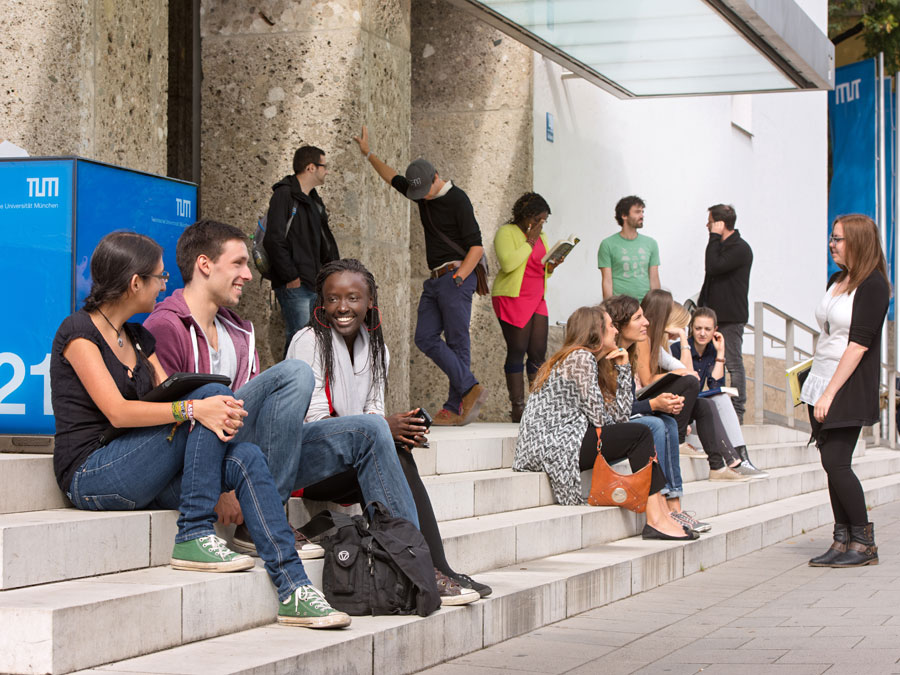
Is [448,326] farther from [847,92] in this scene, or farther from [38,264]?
[847,92]

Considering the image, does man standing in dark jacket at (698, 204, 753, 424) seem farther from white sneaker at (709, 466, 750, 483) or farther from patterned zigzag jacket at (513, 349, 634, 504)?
patterned zigzag jacket at (513, 349, 634, 504)

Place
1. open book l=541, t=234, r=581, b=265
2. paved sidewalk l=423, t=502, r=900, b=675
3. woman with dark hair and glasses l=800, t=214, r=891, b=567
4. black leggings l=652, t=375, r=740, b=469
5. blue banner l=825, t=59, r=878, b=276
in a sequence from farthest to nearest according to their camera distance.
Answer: blue banner l=825, t=59, r=878, b=276
open book l=541, t=234, r=581, b=265
black leggings l=652, t=375, r=740, b=469
woman with dark hair and glasses l=800, t=214, r=891, b=567
paved sidewalk l=423, t=502, r=900, b=675

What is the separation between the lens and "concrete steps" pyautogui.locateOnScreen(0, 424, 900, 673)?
3734mm

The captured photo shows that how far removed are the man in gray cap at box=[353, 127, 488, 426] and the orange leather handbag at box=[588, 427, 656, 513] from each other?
176 cm

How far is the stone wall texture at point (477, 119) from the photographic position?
11016 mm

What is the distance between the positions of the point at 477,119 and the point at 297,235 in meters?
3.99

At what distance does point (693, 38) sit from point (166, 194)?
22.6 feet

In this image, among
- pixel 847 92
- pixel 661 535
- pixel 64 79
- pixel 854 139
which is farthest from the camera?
pixel 854 139

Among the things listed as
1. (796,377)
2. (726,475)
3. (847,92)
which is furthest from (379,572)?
(847,92)

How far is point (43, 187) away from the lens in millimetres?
5047

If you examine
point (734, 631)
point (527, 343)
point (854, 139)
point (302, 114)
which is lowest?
point (734, 631)

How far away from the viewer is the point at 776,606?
6270 millimetres

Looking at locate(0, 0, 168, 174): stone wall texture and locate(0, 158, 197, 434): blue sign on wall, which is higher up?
locate(0, 0, 168, 174): stone wall texture

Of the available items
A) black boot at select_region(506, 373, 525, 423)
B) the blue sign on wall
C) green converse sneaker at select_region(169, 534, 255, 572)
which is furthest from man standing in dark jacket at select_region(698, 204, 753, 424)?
green converse sneaker at select_region(169, 534, 255, 572)
